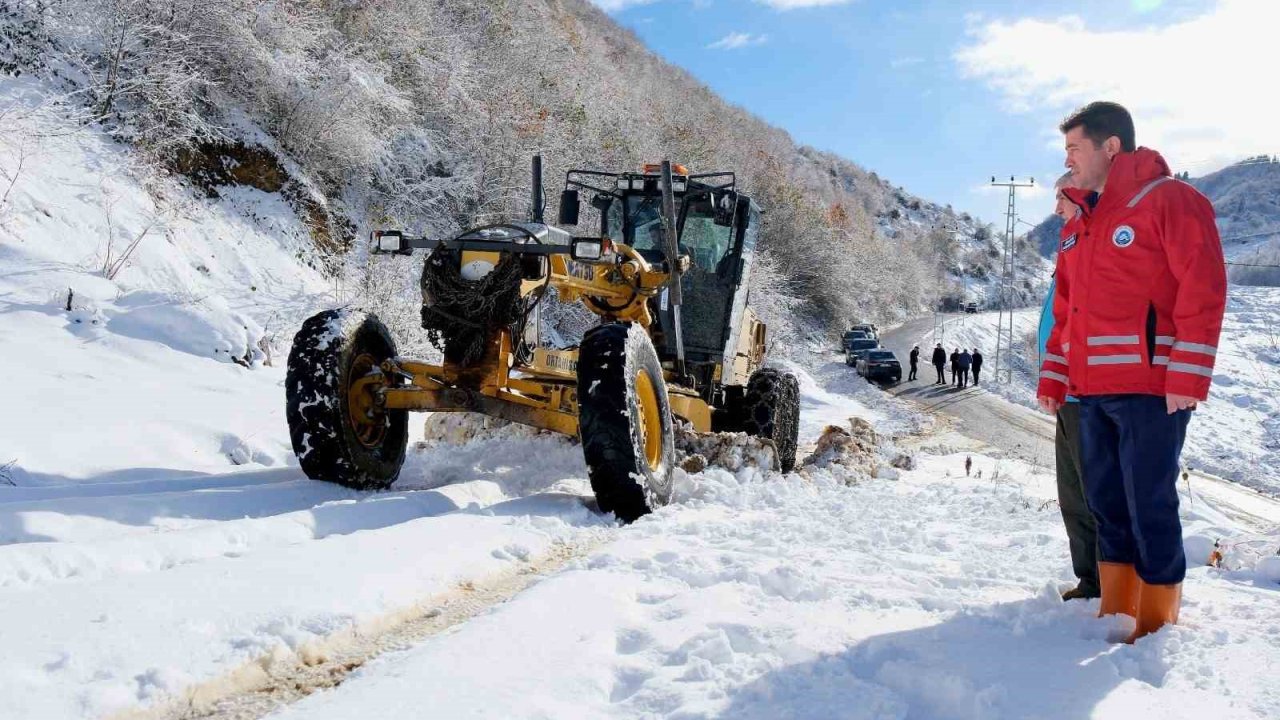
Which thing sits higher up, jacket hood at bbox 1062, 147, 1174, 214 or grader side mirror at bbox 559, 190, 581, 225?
grader side mirror at bbox 559, 190, 581, 225

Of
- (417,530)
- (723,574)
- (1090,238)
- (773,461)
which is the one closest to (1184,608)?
(1090,238)

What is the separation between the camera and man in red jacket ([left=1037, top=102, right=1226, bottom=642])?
268cm

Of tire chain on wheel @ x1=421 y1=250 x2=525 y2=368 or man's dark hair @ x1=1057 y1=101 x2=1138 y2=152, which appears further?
tire chain on wheel @ x1=421 y1=250 x2=525 y2=368

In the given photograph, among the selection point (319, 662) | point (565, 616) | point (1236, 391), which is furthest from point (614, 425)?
point (1236, 391)

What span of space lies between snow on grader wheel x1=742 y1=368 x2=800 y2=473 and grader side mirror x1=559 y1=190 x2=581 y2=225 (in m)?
2.33

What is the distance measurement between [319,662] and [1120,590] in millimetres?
2578

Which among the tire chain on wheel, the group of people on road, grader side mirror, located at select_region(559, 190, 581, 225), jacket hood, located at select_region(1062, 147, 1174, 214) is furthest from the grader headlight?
the group of people on road

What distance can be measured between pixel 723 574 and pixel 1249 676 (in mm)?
1655

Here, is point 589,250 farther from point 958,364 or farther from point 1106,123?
point 958,364

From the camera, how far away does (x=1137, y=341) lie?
2785 mm

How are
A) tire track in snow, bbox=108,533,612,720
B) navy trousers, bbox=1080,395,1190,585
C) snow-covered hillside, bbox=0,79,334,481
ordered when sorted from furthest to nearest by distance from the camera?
1. snow-covered hillside, bbox=0,79,334,481
2. navy trousers, bbox=1080,395,1190,585
3. tire track in snow, bbox=108,533,612,720

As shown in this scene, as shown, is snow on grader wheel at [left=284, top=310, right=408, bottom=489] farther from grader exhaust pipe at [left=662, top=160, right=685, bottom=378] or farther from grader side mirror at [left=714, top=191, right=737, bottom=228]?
grader side mirror at [left=714, top=191, right=737, bottom=228]

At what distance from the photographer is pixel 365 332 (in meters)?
5.30

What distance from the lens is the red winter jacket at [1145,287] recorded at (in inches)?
104
